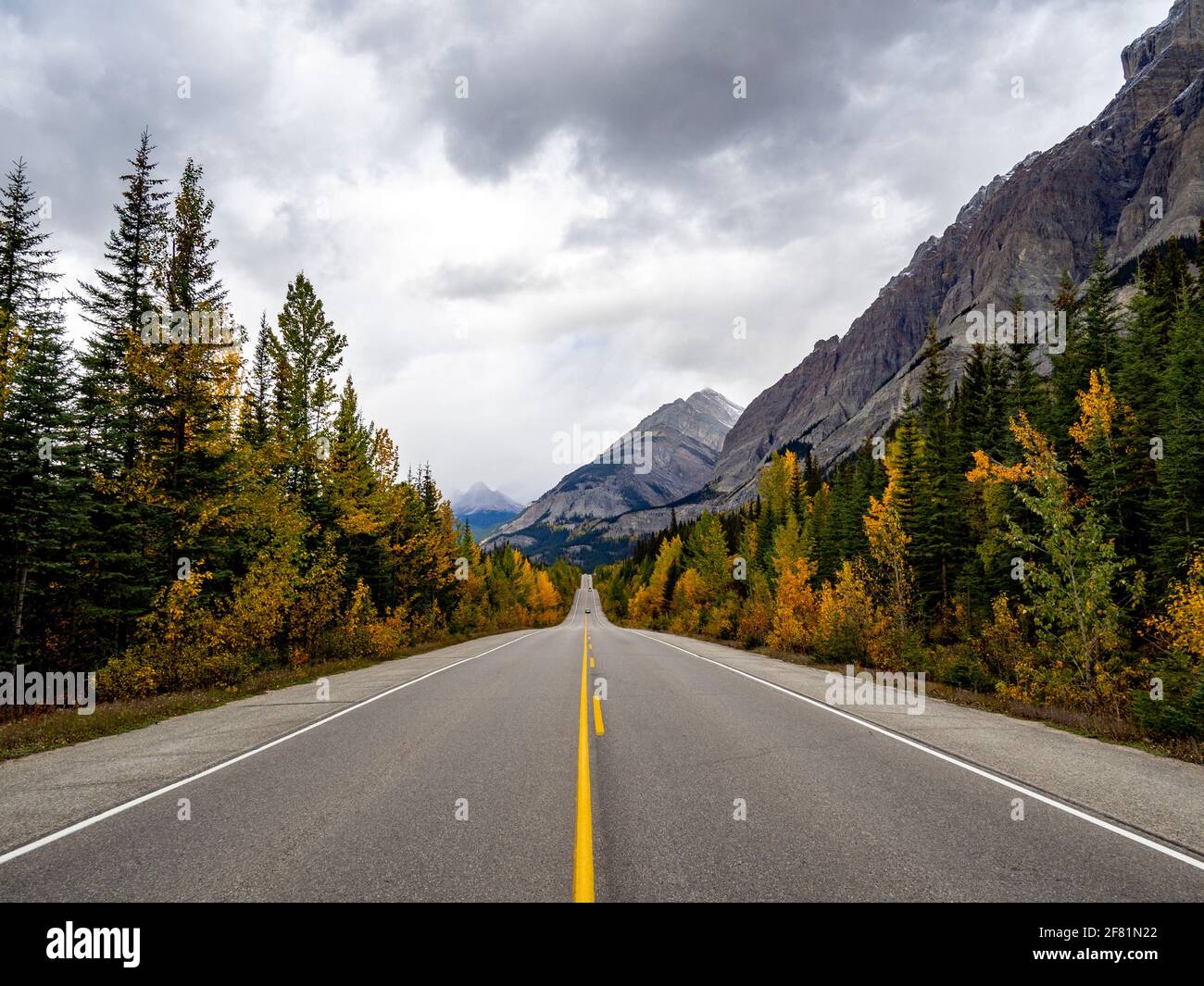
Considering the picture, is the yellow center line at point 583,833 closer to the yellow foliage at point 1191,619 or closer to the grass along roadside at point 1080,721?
the grass along roadside at point 1080,721

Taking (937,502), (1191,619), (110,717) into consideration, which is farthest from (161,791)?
(937,502)

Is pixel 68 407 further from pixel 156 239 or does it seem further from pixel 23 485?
pixel 156 239

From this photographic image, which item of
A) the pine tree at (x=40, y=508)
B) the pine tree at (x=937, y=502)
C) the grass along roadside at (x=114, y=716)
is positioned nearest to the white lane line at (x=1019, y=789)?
the grass along roadside at (x=114, y=716)

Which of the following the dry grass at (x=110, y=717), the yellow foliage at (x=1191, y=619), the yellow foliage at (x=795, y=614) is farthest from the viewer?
the yellow foliage at (x=795, y=614)

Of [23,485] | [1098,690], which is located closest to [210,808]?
[23,485]

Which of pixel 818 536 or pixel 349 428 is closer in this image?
pixel 349 428

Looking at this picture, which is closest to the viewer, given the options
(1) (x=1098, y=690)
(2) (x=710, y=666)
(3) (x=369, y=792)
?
(3) (x=369, y=792)

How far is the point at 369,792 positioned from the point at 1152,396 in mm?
34583

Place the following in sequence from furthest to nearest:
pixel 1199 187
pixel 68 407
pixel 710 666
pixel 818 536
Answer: pixel 1199 187
pixel 818 536
pixel 710 666
pixel 68 407

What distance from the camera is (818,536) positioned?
155 feet

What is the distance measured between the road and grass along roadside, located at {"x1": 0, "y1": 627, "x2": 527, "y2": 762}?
3768 millimetres

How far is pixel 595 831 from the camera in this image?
16.9 feet

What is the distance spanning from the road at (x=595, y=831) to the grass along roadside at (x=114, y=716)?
3.77 m

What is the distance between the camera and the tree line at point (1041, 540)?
13898mm
